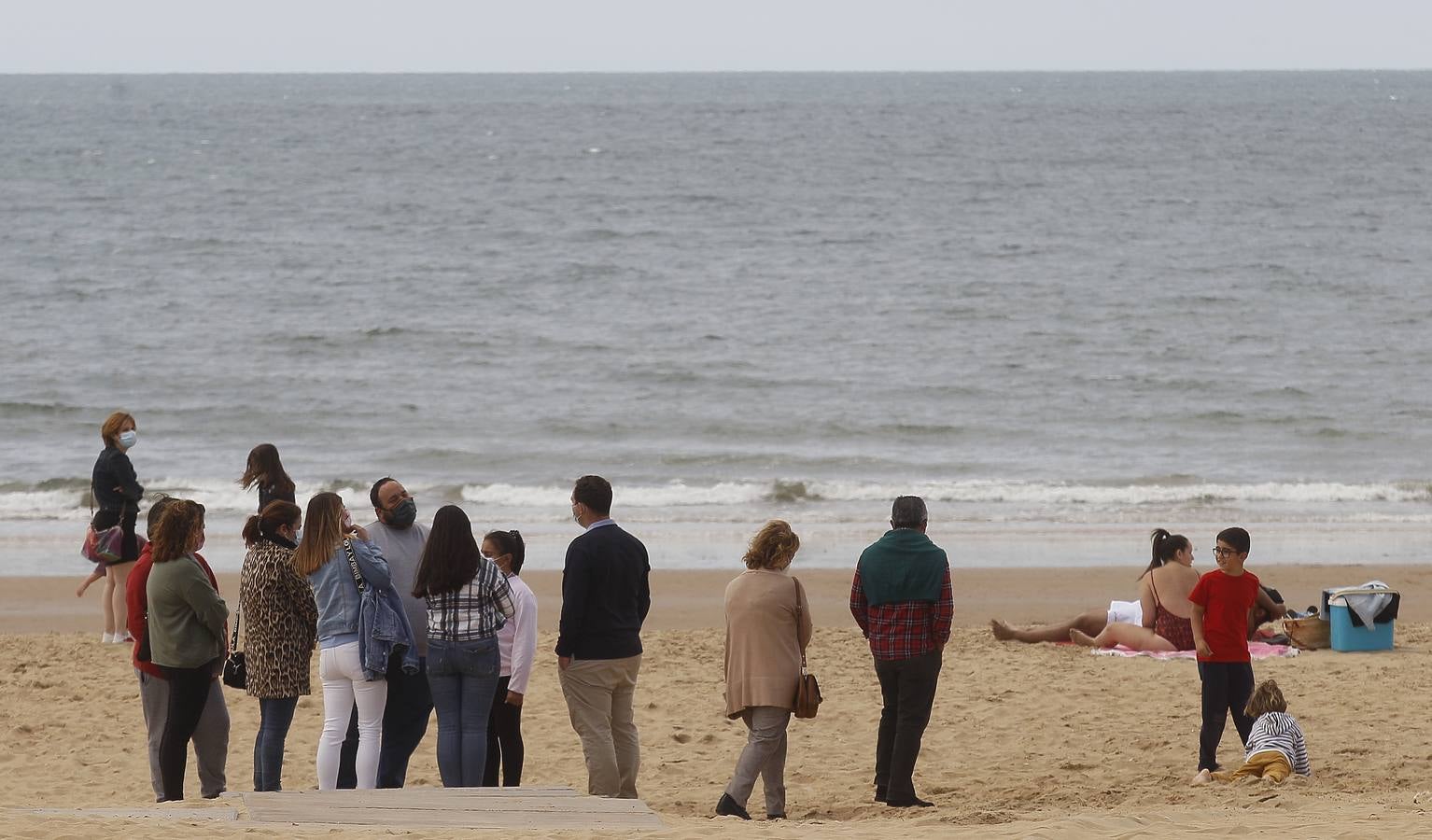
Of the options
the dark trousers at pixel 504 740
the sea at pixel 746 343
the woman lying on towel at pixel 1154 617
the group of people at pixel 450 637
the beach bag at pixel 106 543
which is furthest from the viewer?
the sea at pixel 746 343

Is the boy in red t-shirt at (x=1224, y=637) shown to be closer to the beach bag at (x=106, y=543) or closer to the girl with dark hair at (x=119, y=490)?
the girl with dark hair at (x=119, y=490)

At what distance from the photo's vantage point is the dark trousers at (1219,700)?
6.89 m

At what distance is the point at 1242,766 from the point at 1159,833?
1.55m

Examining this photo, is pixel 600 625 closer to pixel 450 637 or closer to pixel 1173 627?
pixel 450 637

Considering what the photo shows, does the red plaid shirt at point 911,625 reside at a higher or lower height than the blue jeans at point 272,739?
higher

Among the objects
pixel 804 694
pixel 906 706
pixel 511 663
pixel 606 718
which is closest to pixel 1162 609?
pixel 906 706

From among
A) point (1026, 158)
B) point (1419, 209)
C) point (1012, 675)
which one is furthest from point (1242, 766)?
point (1026, 158)

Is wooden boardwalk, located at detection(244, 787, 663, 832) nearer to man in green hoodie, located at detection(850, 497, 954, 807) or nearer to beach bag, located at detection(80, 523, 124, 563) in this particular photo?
man in green hoodie, located at detection(850, 497, 954, 807)

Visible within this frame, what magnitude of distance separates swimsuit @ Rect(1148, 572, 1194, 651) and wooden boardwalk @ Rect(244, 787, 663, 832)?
4.68 metres

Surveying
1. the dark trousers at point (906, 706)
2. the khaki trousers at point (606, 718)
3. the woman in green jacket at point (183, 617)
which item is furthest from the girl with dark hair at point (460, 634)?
the dark trousers at point (906, 706)

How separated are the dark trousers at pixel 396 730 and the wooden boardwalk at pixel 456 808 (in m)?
0.51

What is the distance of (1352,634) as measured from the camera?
9508mm

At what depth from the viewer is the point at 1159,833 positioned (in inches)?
212

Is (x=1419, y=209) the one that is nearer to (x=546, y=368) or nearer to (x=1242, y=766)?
(x=546, y=368)
